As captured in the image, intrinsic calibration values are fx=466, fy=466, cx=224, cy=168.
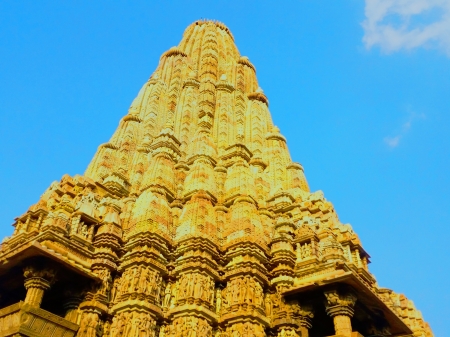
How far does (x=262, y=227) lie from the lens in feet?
62.8

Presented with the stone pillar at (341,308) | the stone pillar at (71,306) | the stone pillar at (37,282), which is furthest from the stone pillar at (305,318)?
the stone pillar at (37,282)

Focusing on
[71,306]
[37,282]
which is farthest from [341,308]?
[37,282]

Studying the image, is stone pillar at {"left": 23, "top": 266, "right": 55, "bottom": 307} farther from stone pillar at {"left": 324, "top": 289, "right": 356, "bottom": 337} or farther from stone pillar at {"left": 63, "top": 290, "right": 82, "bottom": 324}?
stone pillar at {"left": 324, "top": 289, "right": 356, "bottom": 337}

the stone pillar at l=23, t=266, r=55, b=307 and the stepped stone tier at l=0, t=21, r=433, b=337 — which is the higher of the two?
the stepped stone tier at l=0, t=21, r=433, b=337

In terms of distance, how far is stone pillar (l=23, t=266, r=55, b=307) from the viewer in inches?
561

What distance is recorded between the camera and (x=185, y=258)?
16719mm

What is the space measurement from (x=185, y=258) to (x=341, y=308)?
5.61 m

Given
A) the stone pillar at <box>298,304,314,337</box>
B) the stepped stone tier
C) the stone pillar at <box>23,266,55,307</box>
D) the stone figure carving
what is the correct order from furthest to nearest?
1. the stone pillar at <box>298,304,314,337</box>
2. the stone figure carving
3. the stepped stone tier
4. the stone pillar at <box>23,266,55,307</box>

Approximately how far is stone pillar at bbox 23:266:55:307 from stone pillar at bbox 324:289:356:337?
9.12 metres

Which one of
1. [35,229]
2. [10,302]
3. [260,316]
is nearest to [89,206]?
[35,229]

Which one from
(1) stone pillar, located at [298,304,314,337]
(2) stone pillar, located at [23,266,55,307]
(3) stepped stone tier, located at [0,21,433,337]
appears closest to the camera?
(2) stone pillar, located at [23,266,55,307]

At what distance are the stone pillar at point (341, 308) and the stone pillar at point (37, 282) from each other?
912 centimetres

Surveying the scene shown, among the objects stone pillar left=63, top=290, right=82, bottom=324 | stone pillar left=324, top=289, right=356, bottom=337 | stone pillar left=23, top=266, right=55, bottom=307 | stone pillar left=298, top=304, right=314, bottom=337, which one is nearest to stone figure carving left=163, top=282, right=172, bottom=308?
stone pillar left=63, top=290, right=82, bottom=324

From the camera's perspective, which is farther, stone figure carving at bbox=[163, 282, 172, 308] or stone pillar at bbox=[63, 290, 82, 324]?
stone figure carving at bbox=[163, 282, 172, 308]
